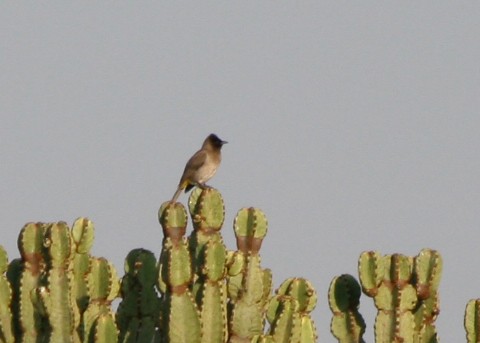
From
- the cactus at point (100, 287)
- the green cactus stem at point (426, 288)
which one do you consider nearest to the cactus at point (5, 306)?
the cactus at point (100, 287)

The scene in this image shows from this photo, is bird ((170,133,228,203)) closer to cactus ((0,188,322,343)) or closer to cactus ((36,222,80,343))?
cactus ((0,188,322,343))

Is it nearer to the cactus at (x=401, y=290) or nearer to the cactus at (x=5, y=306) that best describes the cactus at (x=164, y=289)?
the cactus at (x=5, y=306)

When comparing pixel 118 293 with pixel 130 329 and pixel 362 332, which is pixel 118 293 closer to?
pixel 130 329

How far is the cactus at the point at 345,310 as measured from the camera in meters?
14.2


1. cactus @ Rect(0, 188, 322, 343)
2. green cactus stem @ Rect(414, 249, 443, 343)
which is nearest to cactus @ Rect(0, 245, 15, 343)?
cactus @ Rect(0, 188, 322, 343)

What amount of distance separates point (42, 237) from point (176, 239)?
7.14ft

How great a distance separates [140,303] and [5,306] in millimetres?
1323

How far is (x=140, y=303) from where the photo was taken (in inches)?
559

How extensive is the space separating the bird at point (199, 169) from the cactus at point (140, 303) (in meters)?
4.26

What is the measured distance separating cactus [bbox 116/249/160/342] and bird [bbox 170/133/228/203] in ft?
14.0

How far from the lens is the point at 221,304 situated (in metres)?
13.0

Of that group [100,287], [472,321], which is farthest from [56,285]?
[472,321]

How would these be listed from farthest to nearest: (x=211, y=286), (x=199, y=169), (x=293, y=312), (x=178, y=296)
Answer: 1. (x=199, y=169)
2. (x=293, y=312)
3. (x=211, y=286)
4. (x=178, y=296)

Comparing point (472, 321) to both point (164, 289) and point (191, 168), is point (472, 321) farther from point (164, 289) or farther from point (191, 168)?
point (191, 168)
